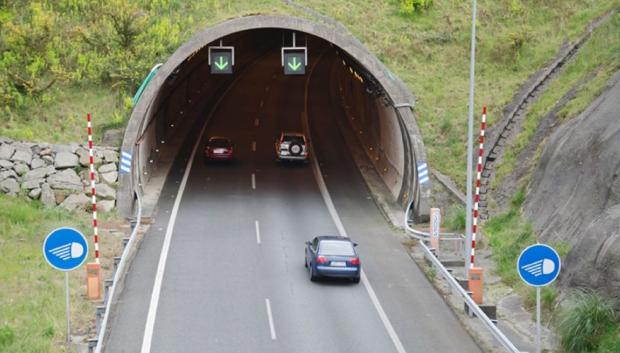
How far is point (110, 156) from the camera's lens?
3488cm

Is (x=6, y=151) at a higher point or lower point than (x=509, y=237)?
higher

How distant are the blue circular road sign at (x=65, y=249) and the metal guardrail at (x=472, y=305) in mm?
9151

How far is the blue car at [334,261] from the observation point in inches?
1052

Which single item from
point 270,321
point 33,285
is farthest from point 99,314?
point 270,321

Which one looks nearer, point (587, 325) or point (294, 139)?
point (587, 325)

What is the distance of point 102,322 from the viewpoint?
68.5 ft

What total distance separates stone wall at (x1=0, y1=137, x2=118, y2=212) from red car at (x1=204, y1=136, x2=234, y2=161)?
26.2 feet

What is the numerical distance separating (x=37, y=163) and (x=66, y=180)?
1317 mm

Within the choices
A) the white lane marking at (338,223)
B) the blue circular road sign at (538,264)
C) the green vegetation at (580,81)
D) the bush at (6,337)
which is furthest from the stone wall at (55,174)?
the blue circular road sign at (538,264)

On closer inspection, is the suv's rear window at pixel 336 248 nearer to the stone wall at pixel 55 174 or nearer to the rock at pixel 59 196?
the stone wall at pixel 55 174

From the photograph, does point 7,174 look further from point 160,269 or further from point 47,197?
point 160,269

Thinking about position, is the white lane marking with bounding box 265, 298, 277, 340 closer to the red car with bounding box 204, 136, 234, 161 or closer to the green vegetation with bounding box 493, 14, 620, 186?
the green vegetation with bounding box 493, 14, 620, 186

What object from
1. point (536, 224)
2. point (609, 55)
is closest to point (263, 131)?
point (609, 55)

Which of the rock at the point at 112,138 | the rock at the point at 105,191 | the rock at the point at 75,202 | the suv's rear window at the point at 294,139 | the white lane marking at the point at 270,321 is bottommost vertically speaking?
the white lane marking at the point at 270,321
